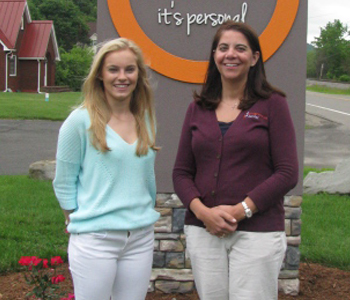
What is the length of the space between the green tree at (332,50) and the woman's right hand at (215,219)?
233ft

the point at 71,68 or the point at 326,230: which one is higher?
the point at 71,68

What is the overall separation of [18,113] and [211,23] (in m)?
15.1

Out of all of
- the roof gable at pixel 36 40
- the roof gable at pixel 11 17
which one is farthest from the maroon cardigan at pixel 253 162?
the roof gable at pixel 36 40

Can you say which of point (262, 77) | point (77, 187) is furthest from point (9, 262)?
point (262, 77)

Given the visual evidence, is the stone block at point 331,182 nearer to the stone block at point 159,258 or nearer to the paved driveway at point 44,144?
the paved driveway at point 44,144

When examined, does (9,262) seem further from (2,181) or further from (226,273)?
(2,181)

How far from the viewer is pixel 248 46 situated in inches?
99.0

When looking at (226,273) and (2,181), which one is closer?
(226,273)

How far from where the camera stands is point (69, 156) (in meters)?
2.44

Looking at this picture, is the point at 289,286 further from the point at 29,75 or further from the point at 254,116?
the point at 29,75

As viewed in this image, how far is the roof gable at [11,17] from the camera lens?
33.5 metres

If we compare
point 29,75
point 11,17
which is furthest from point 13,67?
point 11,17

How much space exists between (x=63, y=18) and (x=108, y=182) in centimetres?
5580

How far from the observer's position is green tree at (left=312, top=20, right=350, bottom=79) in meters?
73.8
